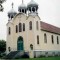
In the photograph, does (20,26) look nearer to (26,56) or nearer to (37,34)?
(37,34)

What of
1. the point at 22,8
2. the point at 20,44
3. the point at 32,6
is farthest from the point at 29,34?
the point at 22,8

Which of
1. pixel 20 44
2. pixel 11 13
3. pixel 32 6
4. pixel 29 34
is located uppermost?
pixel 32 6

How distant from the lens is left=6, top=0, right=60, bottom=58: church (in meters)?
36.6

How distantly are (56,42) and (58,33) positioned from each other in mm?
2524

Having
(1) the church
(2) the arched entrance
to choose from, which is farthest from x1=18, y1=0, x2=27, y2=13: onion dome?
(2) the arched entrance

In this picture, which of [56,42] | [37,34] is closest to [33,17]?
[37,34]

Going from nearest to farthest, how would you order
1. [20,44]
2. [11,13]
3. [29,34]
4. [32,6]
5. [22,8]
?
[29,34]
[32,6]
[20,44]
[22,8]
[11,13]

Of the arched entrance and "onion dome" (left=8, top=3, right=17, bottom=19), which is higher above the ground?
"onion dome" (left=8, top=3, right=17, bottom=19)

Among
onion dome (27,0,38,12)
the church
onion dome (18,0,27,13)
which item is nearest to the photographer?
the church

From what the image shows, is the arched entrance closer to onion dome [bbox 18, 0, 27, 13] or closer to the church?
the church

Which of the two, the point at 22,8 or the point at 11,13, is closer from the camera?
the point at 22,8

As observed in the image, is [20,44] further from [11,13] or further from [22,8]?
[11,13]

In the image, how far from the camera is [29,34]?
37.1 meters

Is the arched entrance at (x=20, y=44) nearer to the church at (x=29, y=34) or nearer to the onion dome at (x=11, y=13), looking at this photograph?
the church at (x=29, y=34)
